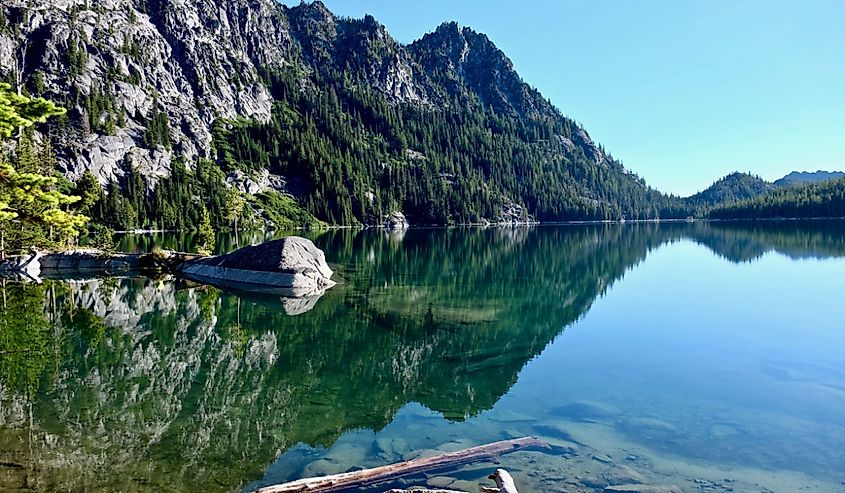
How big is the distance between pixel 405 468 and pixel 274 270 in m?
34.7

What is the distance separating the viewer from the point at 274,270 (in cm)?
4453

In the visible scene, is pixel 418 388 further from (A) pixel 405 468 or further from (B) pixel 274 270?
(B) pixel 274 270

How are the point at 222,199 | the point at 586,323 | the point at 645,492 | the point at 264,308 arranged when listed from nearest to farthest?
the point at 645,492 < the point at 586,323 < the point at 264,308 < the point at 222,199

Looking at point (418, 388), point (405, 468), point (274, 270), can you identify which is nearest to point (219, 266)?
point (274, 270)

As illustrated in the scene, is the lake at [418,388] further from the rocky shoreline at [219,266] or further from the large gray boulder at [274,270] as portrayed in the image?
the rocky shoreline at [219,266]

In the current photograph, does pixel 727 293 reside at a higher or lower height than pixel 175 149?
lower

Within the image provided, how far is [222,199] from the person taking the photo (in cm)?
17712

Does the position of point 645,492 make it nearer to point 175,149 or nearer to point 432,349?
point 432,349

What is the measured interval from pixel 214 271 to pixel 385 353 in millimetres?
31266

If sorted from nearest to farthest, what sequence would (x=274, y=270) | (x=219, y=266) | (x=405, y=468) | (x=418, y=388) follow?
(x=405, y=468) → (x=418, y=388) → (x=274, y=270) → (x=219, y=266)

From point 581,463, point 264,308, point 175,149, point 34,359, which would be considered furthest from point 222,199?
point 581,463

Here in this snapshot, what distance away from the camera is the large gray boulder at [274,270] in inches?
1692

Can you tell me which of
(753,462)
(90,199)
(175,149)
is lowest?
(753,462)

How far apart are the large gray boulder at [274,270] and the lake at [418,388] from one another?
14.4 feet
